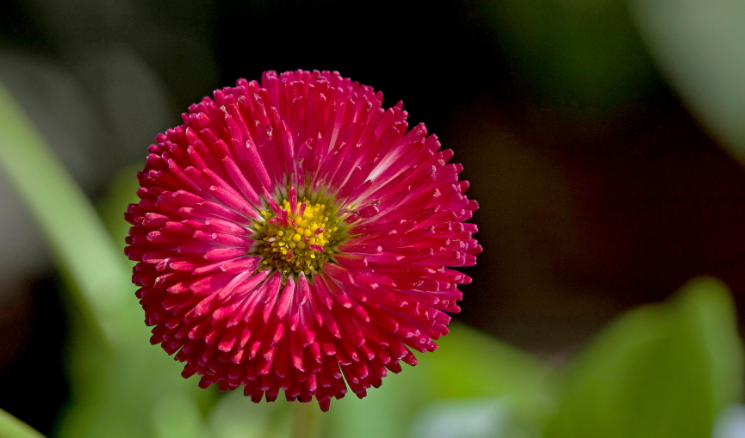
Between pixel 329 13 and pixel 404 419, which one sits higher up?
pixel 329 13

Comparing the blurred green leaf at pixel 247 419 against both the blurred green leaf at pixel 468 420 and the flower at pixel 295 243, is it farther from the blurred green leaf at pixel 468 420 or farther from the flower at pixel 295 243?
the flower at pixel 295 243

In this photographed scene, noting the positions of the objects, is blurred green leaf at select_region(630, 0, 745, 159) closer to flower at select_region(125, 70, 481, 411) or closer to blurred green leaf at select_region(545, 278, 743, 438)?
blurred green leaf at select_region(545, 278, 743, 438)

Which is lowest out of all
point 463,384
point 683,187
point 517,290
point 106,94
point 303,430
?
point 303,430

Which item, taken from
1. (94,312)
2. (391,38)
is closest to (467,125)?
(391,38)

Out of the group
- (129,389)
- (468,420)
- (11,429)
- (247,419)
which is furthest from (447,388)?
(11,429)

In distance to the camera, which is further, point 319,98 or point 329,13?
point 329,13

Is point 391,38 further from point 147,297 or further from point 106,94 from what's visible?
point 147,297

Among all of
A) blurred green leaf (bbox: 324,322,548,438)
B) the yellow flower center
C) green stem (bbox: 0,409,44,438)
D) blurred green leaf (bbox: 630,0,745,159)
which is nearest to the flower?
the yellow flower center
